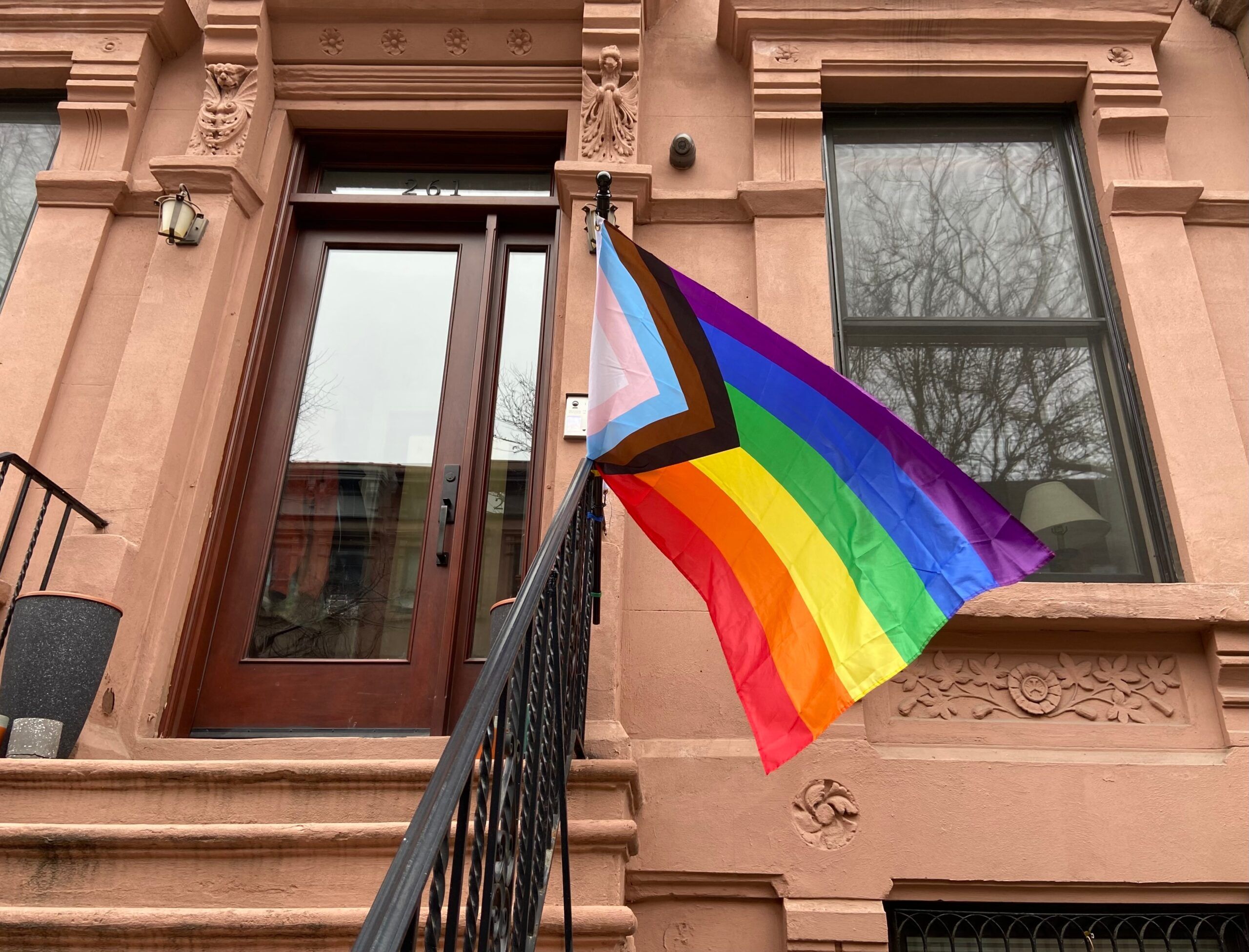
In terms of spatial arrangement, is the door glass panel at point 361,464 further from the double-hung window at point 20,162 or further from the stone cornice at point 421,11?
the double-hung window at point 20,162

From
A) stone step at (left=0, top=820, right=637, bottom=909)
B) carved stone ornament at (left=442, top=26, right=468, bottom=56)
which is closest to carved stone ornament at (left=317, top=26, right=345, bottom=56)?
carved stone ornament at (left=442, top=26, right=468, bottom=56)

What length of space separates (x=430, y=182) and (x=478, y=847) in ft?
15.2

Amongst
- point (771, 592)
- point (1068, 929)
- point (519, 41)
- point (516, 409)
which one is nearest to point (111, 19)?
point (519, 41)

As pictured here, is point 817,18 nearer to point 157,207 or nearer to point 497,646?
point 157,207

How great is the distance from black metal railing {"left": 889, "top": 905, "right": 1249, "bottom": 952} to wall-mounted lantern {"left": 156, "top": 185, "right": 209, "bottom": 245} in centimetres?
430

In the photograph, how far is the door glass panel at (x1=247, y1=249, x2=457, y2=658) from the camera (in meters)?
4.84

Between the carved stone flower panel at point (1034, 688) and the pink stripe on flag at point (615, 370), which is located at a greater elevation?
the pink stripe on flag at point (615, 370)

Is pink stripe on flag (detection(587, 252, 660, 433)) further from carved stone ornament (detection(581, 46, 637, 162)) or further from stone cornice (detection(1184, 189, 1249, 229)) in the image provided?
stone cornice (detection(1184, 189, 1249, 229))

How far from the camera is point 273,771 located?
333 cm

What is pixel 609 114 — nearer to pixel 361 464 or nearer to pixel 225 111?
pixel 225 111

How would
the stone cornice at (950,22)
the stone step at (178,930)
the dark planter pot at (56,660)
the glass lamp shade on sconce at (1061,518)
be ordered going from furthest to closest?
the stone cornice at (950,22) → the glass lamp shade on sconce at (1061,518) → the dark planter pot at (56,660) → the stone step at (178,930)

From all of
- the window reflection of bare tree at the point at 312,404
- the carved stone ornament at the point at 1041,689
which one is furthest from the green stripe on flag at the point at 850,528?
the window reflection of bare tree at the point at 312,404

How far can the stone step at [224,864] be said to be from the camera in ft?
9.77

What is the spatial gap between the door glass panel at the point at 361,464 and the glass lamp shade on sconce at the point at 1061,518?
2.86 m
